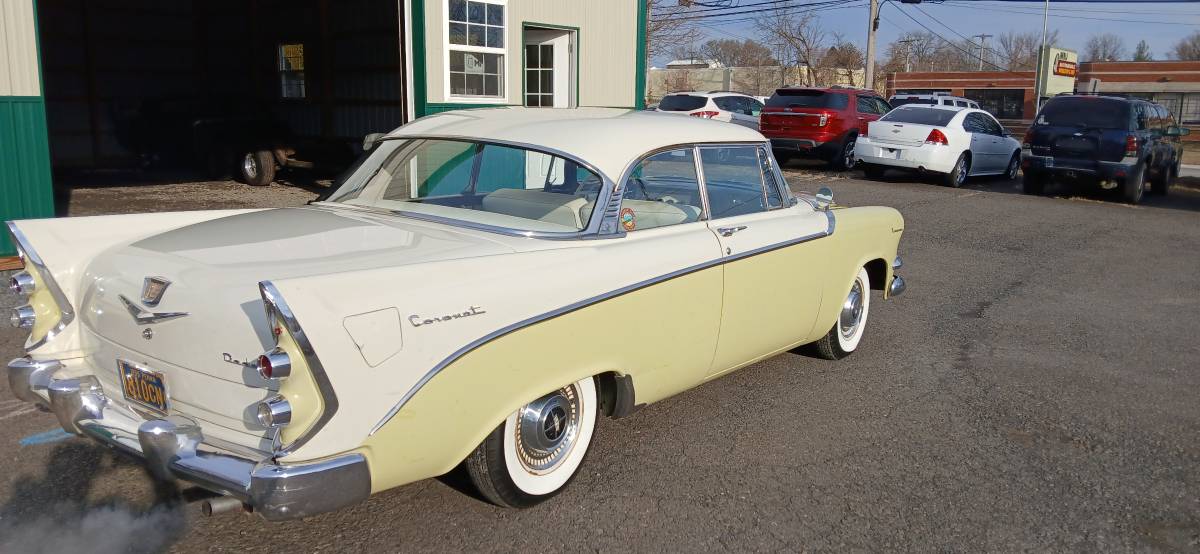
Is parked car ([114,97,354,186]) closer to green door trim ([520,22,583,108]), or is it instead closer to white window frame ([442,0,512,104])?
white window frame ([442,0,512,104])

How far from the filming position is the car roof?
420 cm

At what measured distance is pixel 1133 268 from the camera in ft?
31.8

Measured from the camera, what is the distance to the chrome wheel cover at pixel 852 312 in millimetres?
5871

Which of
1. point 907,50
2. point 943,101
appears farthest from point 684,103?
point 907,50

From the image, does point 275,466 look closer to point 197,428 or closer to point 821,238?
point 197,428

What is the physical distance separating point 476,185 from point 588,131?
59cm

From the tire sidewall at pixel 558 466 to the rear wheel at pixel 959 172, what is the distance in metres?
14.3

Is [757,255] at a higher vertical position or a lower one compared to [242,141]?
lower

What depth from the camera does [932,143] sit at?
16406 millimetres

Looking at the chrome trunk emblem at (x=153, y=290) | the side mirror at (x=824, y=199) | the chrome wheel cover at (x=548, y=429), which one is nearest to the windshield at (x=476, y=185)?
the chrome wheel cover at (x=548, y=429)

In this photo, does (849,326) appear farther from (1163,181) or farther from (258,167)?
(1163,181)

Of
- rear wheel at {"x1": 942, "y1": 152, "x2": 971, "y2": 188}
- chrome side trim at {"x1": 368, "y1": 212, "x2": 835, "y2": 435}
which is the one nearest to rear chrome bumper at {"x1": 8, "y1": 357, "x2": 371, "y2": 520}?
chrome side trim at {"x1": 368, "y1": 212, "x2": 835, "y2": 435}

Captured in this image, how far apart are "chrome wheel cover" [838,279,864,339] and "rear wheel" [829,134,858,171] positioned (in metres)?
13.7

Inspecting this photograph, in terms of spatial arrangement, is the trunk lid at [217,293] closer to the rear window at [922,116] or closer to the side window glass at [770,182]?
the side window glass at [770,182]
